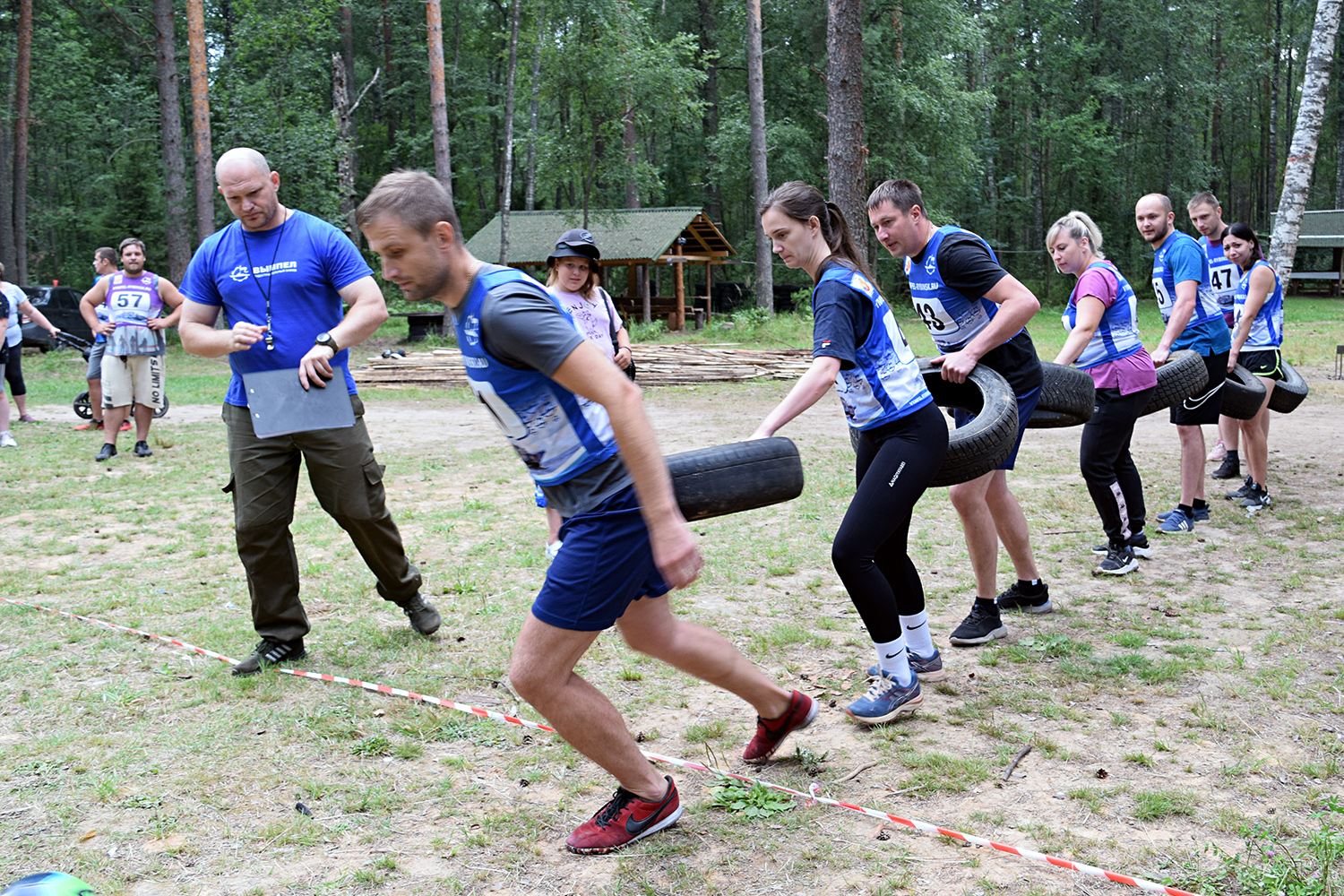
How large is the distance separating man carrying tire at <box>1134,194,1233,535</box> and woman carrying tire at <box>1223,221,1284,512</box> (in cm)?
29

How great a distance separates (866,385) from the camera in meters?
3.63

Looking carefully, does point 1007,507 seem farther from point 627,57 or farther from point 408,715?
point 627,57

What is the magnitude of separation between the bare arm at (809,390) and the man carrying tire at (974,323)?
94cm

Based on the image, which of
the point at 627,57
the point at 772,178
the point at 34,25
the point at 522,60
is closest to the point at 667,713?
the point at 627,57

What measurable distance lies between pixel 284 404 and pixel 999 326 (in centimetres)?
303

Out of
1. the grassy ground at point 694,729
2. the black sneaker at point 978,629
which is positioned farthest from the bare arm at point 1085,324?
the black sneaker at point 978,629

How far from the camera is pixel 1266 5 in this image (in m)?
49.4

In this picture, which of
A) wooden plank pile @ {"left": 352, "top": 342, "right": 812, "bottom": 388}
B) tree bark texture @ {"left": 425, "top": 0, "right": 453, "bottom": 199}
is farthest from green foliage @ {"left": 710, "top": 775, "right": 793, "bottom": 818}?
tree bark texture @ {"left": 425, "top": 0, "right": 453, "bottom": 199}

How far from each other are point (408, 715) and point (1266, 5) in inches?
2341

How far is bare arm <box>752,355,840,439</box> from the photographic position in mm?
3332

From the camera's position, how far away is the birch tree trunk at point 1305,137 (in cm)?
1075

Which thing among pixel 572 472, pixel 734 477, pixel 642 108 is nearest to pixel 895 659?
pixel 734 477

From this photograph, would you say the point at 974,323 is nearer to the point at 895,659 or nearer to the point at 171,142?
the point at 895,659

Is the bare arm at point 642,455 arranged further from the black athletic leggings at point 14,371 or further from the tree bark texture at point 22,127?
the tree bark texture at point 22,127
